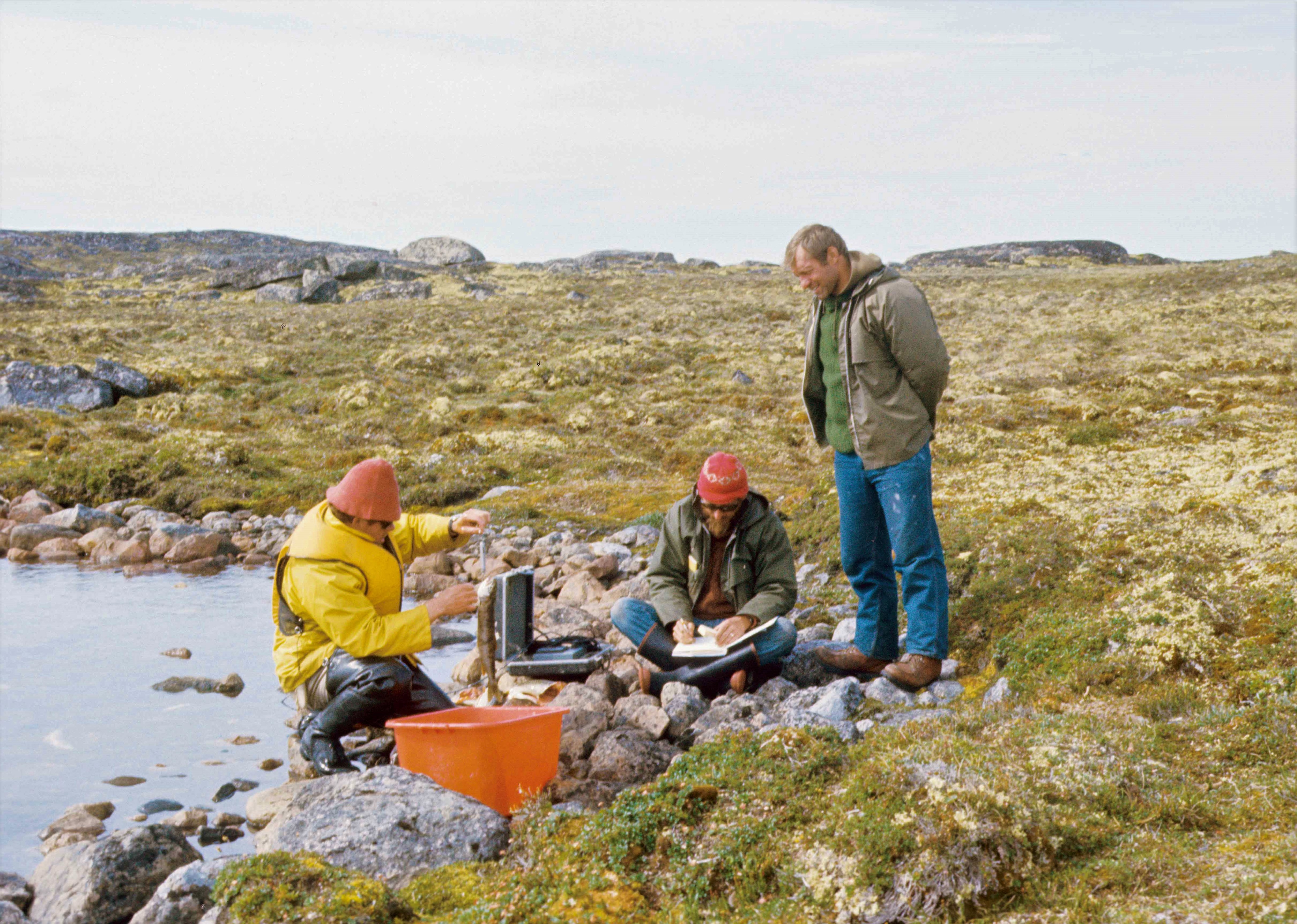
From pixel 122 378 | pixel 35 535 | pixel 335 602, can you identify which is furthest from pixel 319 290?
pixel 335 602

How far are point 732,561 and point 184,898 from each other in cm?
380

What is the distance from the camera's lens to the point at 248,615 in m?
11.0

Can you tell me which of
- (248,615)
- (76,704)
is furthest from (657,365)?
(76,704)

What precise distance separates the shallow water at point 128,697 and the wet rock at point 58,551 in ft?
2.98

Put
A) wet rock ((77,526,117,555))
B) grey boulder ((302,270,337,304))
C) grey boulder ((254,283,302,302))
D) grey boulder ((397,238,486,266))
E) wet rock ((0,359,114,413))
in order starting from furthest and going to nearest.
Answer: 1. grey boulder ((397,238,486,266))
2. grey boulder ((254,283,302,302))
3. grey boulder ((302,270,337,304))
4. wet rock ((0,359,114,413))
5. wet rock ((77,526,117,555))

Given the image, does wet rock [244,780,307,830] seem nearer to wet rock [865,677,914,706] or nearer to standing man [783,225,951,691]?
wet rock [865,677,914,706]

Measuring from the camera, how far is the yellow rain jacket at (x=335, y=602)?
578cm

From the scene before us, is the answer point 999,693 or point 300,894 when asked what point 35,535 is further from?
point 999,693

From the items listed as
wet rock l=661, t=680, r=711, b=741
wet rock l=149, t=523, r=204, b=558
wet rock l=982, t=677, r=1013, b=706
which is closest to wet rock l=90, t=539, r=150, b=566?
wet rock l=149, t=523, r=204, b=558

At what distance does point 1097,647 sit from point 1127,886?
116 inches

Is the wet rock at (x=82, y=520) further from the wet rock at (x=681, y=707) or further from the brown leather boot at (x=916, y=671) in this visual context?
the brown leather boot at (x=916, y=671)

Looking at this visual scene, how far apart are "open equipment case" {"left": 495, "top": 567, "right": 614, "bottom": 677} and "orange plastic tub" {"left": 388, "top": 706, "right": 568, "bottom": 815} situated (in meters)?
1.70

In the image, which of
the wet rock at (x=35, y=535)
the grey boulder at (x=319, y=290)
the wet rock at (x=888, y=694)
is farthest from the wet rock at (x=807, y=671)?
the grey boulder at (x=319, y=290)

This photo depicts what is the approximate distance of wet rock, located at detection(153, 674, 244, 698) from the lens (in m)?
8.48
